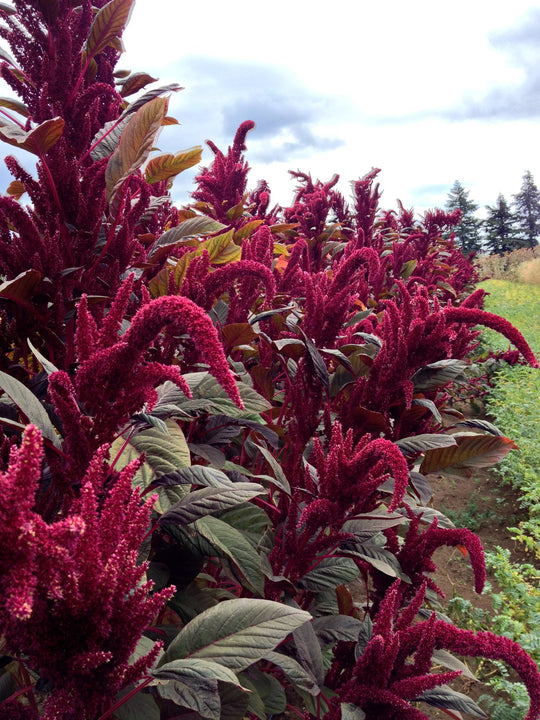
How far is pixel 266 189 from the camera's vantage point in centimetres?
439

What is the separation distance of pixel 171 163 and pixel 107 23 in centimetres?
37

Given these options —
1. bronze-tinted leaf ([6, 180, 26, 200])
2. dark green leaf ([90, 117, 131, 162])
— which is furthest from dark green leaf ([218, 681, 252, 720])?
bronze-tinted leaf ([6, 180, 26, 200])

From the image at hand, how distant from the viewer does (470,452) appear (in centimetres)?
159

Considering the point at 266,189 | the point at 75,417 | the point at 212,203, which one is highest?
the point at 266,189

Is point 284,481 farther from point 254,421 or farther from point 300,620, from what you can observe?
point 300,620

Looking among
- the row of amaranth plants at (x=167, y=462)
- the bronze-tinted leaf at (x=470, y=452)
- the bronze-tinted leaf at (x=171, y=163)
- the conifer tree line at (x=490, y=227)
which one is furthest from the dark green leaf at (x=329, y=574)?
the conifer tree line at (x=490, y=227)

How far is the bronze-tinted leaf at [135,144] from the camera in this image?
111 centimetres

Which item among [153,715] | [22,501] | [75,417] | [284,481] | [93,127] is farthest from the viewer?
[93,127]

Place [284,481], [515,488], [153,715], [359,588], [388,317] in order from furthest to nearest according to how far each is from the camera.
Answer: [515,488] → [359,588] → [388,317] → [284,481] → [153,715]

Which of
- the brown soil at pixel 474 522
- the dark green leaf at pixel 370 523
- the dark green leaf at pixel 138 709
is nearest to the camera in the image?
the dark green leaf at pixel 138 709

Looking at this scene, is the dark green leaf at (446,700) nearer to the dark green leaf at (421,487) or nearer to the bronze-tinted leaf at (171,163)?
the dark green leaf at (421,487)

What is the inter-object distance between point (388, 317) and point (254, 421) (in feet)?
1.55

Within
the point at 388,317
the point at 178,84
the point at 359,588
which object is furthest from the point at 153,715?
the point at 359,588

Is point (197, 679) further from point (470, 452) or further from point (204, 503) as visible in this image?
point (470, 452)
